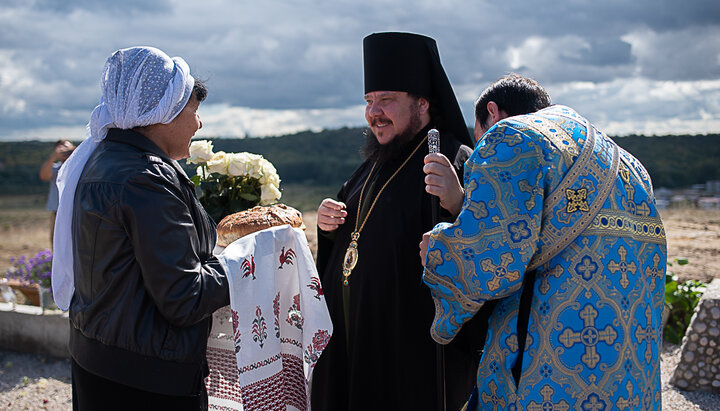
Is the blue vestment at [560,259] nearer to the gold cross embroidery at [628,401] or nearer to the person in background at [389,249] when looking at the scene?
the gold cross embroidery at [628,401]

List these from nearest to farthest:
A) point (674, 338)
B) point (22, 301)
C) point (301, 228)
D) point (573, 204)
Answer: point (573, 204), point (301, 228), point (674, 338), point (22, 301)

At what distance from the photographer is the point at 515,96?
8.25 feet

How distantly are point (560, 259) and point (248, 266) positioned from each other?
1.25 m

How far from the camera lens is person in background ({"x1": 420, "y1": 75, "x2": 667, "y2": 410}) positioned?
82.7 inches

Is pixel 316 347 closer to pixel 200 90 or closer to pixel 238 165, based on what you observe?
pixel 200 90

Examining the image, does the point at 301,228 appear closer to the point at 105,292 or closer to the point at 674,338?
the point at 105,292

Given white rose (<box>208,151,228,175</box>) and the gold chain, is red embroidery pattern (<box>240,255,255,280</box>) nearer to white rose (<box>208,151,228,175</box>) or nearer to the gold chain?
the gold chain

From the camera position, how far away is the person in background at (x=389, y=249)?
10.1 ft

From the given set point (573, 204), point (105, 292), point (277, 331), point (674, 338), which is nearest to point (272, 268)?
point (277, 331)

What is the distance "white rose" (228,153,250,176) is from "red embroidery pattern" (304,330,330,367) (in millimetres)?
1391

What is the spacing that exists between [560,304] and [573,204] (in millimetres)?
347

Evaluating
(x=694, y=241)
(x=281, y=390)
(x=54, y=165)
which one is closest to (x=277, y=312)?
(x=281, y=390)

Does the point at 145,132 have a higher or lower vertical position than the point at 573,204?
higher

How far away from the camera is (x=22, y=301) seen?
7.64 meters
